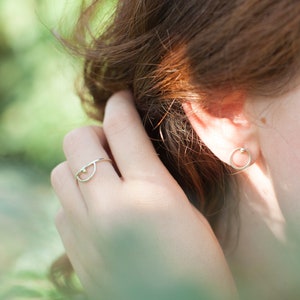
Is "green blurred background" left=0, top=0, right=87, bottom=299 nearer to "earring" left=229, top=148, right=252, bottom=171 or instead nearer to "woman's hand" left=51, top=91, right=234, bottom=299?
"woman's hand" left=51, top=91, right=234, bottom=299

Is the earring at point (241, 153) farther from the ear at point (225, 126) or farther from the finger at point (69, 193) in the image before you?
the finger at point (69, 193)

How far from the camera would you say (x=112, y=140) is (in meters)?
1.60

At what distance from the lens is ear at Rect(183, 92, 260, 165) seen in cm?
140

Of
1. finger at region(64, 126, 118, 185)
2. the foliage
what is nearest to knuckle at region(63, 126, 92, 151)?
finger at region(64, 126, 118, 185)

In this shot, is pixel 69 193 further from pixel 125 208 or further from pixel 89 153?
pixel 125 208

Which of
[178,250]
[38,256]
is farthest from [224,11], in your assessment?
[38,256]

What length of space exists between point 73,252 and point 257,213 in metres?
0.50

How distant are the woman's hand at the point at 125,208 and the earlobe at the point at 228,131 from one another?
15cm

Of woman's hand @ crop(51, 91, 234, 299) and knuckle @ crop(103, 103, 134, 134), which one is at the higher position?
knuckle @ crop(103, 103, 134, 134)

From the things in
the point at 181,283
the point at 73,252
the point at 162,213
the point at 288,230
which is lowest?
the point at 181,283

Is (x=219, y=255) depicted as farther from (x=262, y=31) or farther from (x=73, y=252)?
(x=262, y=31)

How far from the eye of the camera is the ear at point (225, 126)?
4.58ft

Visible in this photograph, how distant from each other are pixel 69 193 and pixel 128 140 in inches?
8.6

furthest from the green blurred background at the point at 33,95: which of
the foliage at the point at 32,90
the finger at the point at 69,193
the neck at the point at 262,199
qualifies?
the neck at the point at 262,199
